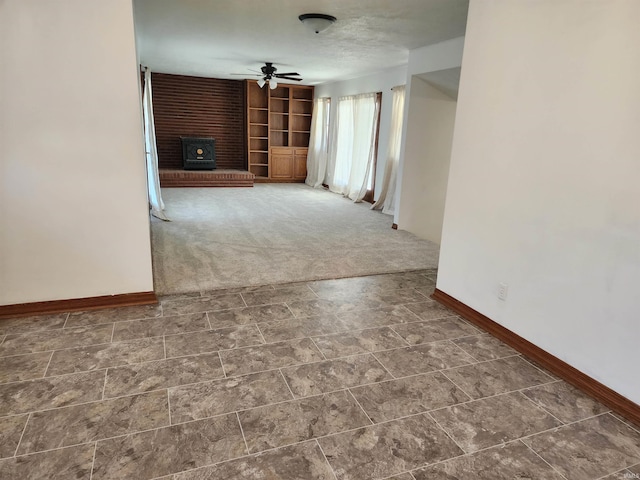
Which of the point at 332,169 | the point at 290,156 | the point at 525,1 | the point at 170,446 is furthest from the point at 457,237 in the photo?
the point at 290,156

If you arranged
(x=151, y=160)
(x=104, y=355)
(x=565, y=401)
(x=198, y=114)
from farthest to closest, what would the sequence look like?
(x=198, y=114) < (x=151, y=160) < (x=104, y=355) < (x=565, y=401)

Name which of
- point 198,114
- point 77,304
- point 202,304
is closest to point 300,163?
point 198,114

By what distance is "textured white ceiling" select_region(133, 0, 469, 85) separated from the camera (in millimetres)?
3641

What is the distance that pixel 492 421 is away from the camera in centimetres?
198

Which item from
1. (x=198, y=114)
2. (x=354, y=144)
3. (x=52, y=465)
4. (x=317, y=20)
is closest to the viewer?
(x=52, y=465)

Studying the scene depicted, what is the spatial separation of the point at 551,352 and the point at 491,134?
4.85ft

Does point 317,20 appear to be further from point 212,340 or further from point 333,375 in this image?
point 333,375

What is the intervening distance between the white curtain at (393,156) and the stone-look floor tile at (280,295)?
3655 millimetres

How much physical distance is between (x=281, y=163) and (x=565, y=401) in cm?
908

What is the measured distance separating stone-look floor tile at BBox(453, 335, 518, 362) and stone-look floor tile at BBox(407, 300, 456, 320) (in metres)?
0.35

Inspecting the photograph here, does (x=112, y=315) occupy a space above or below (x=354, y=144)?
below

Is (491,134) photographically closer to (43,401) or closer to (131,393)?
(131,393)

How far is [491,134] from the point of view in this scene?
9.21 ft

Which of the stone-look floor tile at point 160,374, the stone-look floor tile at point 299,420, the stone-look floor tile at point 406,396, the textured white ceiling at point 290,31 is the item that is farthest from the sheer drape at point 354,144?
the stone-look floor tile at point 299,420
